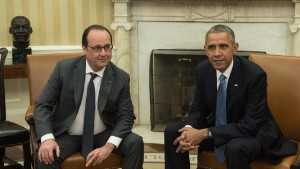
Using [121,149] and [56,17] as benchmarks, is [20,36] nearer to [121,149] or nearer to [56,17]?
[56,17]

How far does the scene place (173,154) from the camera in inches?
104

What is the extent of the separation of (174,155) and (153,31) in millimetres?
2064

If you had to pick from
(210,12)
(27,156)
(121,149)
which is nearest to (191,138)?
(121,149)

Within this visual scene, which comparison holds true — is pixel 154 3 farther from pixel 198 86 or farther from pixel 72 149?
pixel 72 149

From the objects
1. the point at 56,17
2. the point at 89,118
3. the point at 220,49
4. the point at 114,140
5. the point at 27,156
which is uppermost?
the point at 56,17

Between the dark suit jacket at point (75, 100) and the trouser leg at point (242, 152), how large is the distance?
2.07 feet

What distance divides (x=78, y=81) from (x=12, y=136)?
2.32 ft

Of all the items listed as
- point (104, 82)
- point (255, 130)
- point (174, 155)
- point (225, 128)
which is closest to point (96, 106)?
point (104, 82)

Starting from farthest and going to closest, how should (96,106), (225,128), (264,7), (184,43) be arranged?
1. (184,43)
2. (264,7)
3. (96,106)
4. (225,128)

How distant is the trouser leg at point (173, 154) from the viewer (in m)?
2.62

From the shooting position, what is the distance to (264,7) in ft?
13.6

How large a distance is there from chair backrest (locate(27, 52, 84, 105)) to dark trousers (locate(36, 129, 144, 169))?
0.58m

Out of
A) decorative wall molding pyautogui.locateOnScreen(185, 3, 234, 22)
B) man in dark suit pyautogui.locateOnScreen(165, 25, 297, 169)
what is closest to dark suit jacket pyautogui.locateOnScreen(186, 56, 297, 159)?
man in dark suit pyautogui.locateOnScreen(165, 25, 297, 169)

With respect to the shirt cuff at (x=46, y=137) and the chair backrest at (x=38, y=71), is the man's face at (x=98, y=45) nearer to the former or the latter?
the shirt cuff at (x=46, y=137)
